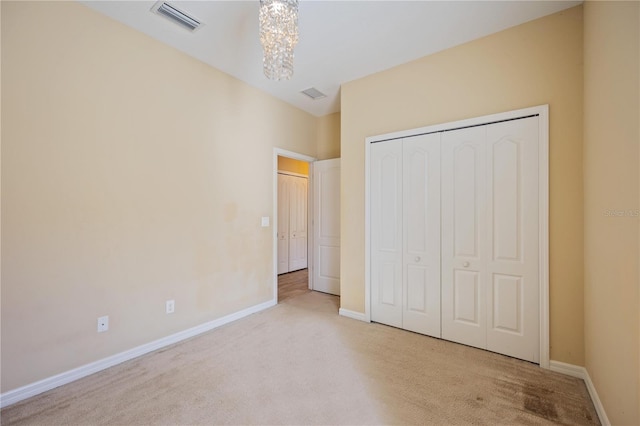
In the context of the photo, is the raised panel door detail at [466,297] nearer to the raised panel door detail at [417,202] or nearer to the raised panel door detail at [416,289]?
the raised panel door detail at [416,289]

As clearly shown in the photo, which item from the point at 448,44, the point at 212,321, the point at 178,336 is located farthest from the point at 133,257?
the point at 448,44

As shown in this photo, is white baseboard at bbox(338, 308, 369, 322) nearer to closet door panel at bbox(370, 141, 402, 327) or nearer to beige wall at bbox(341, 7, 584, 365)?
closet door panel at bbox(370, 141, 402, 327)

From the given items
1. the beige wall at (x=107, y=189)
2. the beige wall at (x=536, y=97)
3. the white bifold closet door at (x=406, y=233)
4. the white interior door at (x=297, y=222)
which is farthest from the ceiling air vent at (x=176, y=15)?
the white interior door at (x=297, y=222)

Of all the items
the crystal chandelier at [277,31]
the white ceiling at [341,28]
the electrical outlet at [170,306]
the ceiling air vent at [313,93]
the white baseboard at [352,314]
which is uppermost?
the white ceiling at [341,28]

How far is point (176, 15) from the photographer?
2334 mm

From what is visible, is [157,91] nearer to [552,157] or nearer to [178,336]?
[178,336]

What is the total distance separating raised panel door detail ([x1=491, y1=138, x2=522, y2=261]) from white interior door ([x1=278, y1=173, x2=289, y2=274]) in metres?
4.10

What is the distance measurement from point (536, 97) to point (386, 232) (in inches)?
70.2

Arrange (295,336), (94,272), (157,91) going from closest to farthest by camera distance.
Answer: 1. (94,272)
2. (157,91)
3. (295,336)

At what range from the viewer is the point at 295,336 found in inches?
114

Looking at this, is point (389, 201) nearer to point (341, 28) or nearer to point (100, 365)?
point (341, 28)

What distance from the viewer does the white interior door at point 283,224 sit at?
5859 mm

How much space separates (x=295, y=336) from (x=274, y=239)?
141 cm

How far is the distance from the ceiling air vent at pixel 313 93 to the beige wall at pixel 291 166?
1.97 metres
